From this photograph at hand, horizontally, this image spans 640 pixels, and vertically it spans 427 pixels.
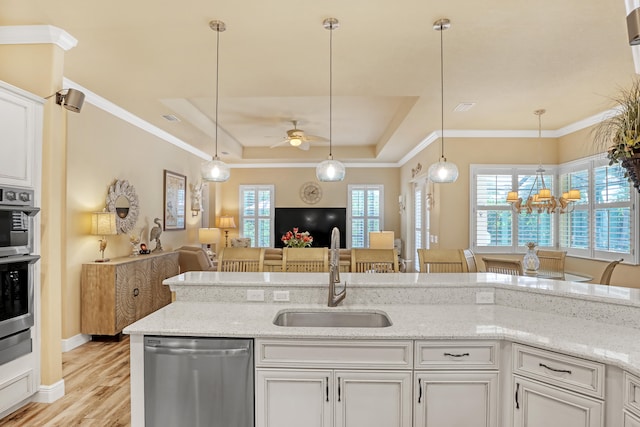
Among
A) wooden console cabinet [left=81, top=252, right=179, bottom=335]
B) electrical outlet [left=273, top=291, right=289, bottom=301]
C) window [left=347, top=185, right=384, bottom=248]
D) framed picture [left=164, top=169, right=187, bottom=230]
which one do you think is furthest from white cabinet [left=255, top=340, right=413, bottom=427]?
window [left=347, top=185, right=384, bottom=248]

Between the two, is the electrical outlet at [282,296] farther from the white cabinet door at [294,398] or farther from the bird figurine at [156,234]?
the bird figurine at [156,234]

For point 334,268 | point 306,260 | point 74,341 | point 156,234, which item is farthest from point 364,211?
point 334,268

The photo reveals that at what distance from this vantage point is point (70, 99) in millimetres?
2768

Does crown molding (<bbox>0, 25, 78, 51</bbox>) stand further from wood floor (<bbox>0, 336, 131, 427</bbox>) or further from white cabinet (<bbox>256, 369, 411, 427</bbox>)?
white cabinet (<bbox>256, 369, 411, 427</bbox>)

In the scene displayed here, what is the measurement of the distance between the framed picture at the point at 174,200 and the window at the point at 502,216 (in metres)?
5.00

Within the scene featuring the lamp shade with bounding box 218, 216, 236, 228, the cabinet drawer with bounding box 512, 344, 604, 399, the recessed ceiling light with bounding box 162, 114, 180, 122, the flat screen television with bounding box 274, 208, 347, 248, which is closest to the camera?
the cabinet drawer with bounding box 512, 344, 604, 399

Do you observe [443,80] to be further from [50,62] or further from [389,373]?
[50,62]

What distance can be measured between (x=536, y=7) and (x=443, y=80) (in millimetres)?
1265

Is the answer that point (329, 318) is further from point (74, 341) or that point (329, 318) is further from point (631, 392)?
point (74, 341)

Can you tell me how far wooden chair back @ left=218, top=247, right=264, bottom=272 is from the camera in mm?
3945

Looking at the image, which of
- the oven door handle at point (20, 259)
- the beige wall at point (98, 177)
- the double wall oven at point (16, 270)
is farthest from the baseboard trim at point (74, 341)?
the oven door handle at point (20, 259)

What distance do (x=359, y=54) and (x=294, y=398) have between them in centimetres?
271

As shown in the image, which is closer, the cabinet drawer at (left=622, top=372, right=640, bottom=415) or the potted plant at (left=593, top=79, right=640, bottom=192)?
the cabinet drawer at (left=622, top=372, right=640, bottom=415)

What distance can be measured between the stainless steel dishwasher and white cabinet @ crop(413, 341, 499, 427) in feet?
2.89
